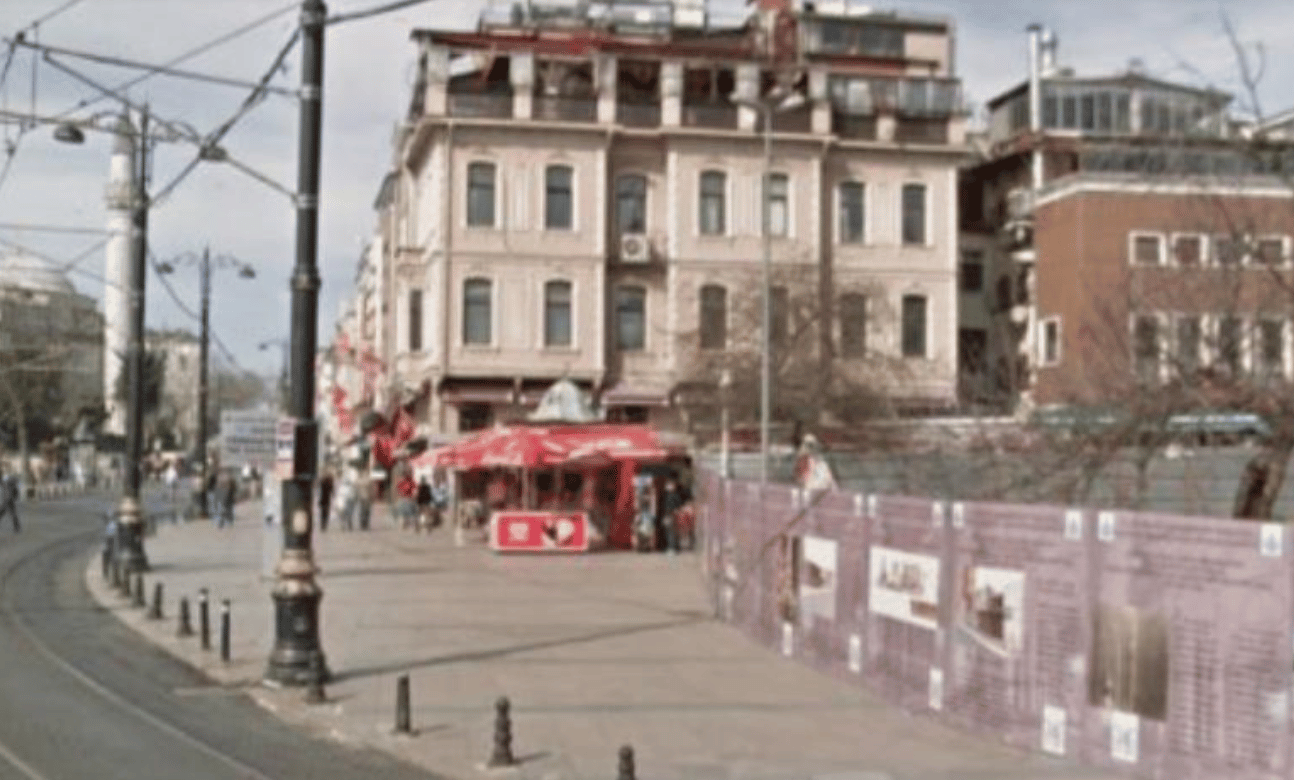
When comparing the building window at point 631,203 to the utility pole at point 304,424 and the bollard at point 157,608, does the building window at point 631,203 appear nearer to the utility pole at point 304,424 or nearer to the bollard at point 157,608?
the bollard at point 157,608

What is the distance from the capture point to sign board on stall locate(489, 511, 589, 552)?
41.1 m

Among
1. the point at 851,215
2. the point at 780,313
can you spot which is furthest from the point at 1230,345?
the point at 851,215

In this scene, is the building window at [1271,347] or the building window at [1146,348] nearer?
the building window at [1271,347]

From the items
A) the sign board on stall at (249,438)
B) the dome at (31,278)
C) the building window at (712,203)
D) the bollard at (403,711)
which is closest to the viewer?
the bollard at (403,711)

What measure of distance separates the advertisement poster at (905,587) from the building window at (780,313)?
114ft

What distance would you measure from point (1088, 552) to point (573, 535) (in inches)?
1110

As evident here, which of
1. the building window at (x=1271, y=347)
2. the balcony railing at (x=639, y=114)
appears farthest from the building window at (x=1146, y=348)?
the balcony railing at (x=639, y=114)

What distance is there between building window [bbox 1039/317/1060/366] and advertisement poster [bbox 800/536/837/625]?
33961 millimetres

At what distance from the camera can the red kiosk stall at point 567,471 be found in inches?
1617

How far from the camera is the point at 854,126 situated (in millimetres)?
58312

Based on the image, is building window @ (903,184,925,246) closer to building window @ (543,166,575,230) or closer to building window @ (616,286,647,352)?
building window @ (616,286,647,352)

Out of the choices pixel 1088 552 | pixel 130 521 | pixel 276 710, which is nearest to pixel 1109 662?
pixel 1088 552

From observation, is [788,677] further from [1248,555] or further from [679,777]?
[1248,555]

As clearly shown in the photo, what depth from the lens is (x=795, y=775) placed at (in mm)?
13414
